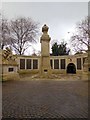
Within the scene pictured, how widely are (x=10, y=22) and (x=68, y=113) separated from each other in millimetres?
32136

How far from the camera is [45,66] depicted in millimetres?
20844

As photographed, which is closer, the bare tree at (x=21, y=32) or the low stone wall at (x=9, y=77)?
the low stone wall at (x=9, y=77)

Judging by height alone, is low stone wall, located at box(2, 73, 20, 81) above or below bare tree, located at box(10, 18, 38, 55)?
below

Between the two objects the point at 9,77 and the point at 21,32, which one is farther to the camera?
the point at 21,32

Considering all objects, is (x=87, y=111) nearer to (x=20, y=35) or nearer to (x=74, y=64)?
(x=74, y=64)

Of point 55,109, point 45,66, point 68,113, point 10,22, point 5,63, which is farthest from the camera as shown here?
point 10,22

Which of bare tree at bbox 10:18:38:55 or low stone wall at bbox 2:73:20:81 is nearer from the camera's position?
low stone wall at bbox 2:73:20:81

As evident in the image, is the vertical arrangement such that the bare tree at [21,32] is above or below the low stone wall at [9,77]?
above

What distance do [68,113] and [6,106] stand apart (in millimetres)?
2048

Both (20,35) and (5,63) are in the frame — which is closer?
(5,63)

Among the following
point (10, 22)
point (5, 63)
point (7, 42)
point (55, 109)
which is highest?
point (10, 22)

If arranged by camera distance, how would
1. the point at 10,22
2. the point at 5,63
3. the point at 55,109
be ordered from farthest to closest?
the point at 10,22, the point at 5,63, the point at 55,109

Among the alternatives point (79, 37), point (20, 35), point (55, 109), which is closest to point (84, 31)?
point (79, 37)

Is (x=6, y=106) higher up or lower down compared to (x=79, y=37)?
lower down
